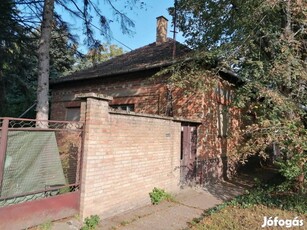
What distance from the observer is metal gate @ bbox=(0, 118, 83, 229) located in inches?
172

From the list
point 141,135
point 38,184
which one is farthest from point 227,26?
point 38,184

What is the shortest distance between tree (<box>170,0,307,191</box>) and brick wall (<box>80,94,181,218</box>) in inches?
89.4

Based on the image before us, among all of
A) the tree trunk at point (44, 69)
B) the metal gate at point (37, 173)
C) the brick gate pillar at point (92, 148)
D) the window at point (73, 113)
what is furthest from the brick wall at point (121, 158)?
the window at point (73, 113)

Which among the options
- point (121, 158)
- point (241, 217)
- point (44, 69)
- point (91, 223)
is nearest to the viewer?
point (91, 223)

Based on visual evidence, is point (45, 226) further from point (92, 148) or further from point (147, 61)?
point (147, 61)

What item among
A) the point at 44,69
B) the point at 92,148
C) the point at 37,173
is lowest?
the point at 37,173

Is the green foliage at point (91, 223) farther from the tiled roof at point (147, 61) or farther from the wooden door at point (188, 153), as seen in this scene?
the tiled roof at point (147, 61)

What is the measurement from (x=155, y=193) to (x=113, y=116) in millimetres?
2623

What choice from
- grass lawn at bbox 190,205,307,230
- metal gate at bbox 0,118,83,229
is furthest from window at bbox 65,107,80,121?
grass lawn at bbox 190,205,307,230

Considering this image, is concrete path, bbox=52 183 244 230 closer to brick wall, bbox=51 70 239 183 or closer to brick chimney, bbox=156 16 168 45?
brick wall, bbox=51 70 239 183

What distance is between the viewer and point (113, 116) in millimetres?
6008

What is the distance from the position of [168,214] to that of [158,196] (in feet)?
3.00

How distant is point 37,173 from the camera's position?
4934 mm

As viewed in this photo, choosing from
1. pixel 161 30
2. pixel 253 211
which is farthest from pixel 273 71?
pixel 161 30
